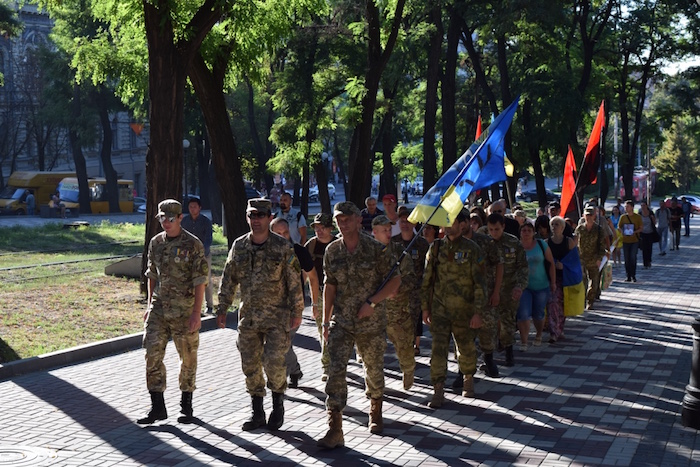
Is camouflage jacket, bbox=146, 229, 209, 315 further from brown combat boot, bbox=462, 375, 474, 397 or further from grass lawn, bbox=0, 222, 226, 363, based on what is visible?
grass lawn, bbox=0, 222, 226, 363

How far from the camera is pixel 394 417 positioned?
9.01 meters

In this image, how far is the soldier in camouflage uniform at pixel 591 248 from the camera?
16.5 metres

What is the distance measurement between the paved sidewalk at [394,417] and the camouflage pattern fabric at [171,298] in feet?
1.55

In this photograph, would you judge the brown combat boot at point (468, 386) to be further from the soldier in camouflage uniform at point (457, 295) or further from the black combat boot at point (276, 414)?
the black combat boot at point (276, 414)

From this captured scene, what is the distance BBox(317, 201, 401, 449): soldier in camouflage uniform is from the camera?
26.8 ft

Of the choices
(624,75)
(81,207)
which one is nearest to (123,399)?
(624,75)

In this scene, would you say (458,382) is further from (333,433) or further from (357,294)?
(333,433)

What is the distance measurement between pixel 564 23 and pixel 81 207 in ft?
118

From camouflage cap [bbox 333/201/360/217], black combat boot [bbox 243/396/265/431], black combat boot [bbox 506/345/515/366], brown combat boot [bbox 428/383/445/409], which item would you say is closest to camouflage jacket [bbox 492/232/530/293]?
black combat boot [bbox 506/345/515/366]

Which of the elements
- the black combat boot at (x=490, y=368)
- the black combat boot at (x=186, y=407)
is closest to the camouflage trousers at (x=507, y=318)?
the black combat boot at (x=490, y=368)

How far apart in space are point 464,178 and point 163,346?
134 inches

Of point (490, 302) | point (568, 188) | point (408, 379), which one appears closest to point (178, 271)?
point (408, 379)

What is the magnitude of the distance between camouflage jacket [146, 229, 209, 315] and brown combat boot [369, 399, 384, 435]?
1.71 m

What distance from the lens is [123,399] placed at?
988 centimetres
